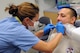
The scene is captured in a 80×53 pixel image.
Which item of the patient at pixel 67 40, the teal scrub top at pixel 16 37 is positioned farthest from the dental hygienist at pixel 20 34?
the patient at pixel 67 40

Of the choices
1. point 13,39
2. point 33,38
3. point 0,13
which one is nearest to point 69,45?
point 33,38

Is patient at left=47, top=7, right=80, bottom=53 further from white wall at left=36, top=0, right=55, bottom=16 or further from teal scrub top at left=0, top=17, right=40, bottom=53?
white wall at left=36, top=0, right=55, bottom=16

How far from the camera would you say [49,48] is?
1307mm

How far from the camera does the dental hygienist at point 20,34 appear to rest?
1274 mm

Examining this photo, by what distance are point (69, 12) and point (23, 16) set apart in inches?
21.1

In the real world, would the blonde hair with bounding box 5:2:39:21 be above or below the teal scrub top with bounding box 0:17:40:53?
above

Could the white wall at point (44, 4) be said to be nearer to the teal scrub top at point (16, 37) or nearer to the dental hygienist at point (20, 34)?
the dental hygienist at point (20, 34)

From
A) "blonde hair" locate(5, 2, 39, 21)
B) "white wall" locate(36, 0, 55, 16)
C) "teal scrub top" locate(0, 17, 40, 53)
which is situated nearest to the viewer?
"teal scrub top" locate(0, 17, 40, 53)

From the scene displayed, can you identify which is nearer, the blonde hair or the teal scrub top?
the teal scrub top

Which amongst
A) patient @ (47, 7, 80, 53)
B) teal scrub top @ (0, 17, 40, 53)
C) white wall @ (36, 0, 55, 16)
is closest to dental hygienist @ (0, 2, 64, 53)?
teal scrub top @ (0, 17, 40, 53)

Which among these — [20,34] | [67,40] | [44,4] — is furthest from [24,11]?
[44,4]

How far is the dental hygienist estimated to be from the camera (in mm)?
1274

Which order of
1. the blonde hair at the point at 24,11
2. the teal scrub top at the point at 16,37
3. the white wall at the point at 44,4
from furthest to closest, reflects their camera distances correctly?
the white wall at the point at 44,4, the blonde hair at the point at 24,11, the teal scrub top at the point at 16,37

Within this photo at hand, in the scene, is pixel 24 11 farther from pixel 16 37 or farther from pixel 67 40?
pixel 67 40
